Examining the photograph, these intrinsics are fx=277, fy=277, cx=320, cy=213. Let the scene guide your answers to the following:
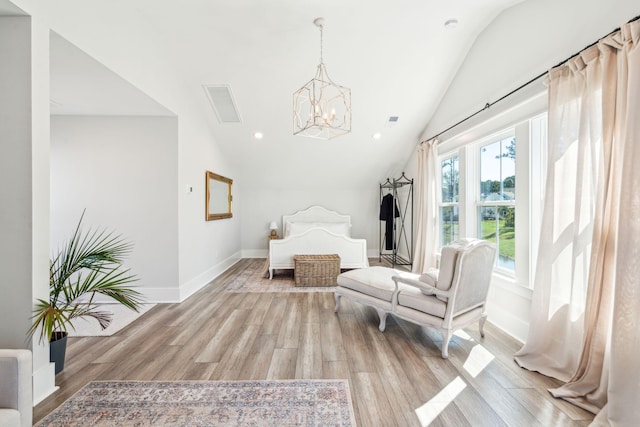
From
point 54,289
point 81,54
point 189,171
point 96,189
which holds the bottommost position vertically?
point 54,289

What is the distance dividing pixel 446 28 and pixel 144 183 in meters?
3.97

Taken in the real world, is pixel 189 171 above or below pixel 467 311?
above

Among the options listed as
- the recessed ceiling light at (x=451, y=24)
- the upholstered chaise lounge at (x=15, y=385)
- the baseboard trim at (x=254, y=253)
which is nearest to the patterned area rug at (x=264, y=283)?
the baseboard trim at (x=254, y=253)

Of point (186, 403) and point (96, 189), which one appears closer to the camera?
point (186, 403)

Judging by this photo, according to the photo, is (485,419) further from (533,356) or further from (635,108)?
(635,108)

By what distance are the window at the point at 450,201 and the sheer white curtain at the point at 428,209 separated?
13cm

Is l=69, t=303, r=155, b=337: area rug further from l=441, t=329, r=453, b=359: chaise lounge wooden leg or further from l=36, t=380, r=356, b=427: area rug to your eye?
l=441, t=329, r=453, b=359: chaise lounge wooden leg

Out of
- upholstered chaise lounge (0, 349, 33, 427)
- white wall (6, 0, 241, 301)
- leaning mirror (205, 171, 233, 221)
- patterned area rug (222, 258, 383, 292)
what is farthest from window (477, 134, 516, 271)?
leaning mirror (205, 171, 233, 221)

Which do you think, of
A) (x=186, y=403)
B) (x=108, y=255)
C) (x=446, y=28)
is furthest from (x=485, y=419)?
(x=446, y=28)

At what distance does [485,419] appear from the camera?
1575 millimetres

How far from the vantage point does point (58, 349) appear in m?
2.00

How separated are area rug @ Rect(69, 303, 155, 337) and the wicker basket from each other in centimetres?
196

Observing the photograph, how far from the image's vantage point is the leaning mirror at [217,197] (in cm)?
447

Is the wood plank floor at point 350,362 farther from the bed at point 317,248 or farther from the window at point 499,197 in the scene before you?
the bed at point 317,248
